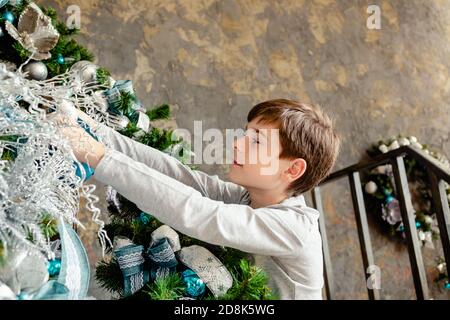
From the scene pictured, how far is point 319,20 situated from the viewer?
3104 mm

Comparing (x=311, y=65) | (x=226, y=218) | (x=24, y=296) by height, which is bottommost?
(x=24, y=296)

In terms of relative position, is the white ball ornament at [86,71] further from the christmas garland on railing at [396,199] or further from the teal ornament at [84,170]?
the christmas garland on railing at [396,199]

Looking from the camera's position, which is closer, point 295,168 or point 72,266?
point 72,266

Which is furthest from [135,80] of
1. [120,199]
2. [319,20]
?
[120,199]

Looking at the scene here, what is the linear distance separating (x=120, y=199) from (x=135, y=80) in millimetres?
1589

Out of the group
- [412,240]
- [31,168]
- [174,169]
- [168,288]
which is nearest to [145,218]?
[174,169]

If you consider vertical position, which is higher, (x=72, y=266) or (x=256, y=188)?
(x=256, y=188)

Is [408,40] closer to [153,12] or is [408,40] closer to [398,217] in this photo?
[398,217]

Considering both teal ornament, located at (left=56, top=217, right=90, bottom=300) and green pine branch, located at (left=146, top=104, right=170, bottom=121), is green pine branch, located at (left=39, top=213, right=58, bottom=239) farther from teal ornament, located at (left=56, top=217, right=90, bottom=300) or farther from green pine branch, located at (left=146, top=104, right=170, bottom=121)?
green pine branch, located at (left=146, top=104, right=170, bottom=121)

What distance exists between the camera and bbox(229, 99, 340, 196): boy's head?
1.02 metres

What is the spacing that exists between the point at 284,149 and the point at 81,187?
0.51 meters

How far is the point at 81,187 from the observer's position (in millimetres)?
666

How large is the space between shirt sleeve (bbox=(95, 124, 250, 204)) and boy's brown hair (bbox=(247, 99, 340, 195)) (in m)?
0.16

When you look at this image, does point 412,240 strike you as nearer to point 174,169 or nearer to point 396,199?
point 174,169
